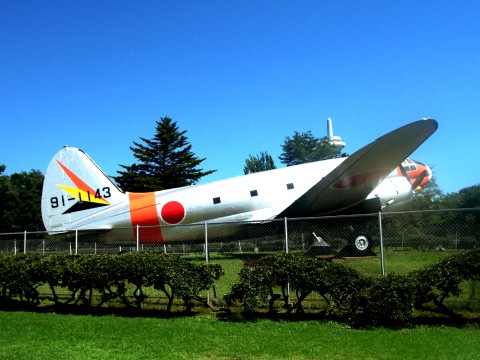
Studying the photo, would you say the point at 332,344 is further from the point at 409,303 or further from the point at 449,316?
the point at 449,316

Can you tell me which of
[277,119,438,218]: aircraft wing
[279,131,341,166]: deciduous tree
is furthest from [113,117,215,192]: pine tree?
[277,119,438,218]: aircraft wing

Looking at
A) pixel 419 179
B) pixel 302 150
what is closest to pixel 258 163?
pixel 302 150

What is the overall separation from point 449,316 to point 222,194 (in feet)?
41.8

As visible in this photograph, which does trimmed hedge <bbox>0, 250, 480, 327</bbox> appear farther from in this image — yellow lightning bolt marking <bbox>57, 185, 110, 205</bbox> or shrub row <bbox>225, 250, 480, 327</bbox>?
yellow lightning bolt marking <bbox>57, 185, 110, 205</bbox>

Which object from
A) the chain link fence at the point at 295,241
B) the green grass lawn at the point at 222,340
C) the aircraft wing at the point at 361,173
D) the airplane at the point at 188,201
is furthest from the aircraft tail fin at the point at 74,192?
the green grass lawn at the point at 222,340

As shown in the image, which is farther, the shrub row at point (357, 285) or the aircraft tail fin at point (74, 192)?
the aircraft tail fin at point (74, 192)

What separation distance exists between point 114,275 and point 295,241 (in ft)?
31.5

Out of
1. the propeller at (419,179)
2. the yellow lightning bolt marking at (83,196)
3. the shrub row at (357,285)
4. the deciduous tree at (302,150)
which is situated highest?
the deciduous tree at (302,150)

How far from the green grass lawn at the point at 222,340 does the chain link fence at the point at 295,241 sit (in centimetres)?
308

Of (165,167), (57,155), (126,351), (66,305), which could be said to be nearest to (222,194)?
(57,155)

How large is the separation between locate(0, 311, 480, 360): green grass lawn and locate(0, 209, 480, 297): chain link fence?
3078mm

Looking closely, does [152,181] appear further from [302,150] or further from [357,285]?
[357,285]

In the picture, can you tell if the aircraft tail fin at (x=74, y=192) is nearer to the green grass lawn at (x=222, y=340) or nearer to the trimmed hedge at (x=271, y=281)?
the trimmed hedge at (x=271, y=281)

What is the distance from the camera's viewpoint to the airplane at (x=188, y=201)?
18.5 m
